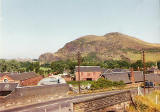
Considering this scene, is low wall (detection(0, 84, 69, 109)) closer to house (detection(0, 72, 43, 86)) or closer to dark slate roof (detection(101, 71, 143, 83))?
dark slate roof (detection(101, 71, 143, 83))

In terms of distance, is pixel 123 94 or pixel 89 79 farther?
pixel 89 79

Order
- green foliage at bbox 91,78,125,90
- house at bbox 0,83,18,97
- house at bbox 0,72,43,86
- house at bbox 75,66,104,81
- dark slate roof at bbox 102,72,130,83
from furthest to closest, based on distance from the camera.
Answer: house at bbox 75,66,104,81 < house at bbox 0,72,43,86 < dark slate roof at bbox 102,72,130,83 < green foliage at bbox 91,78,125,90 < house at bbox 0,83,18,97

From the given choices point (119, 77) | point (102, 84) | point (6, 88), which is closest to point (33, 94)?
point (6, 88)

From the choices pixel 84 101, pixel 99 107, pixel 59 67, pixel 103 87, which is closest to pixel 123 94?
pixel 99 107

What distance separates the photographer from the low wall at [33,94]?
1045 inches

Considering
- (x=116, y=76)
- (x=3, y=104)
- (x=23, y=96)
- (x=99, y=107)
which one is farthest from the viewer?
(x=116, y=76)

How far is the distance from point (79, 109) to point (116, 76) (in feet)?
142

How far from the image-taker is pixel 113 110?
51.4 ft

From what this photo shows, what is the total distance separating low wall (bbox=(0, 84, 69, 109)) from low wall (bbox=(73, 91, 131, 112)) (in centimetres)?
1562

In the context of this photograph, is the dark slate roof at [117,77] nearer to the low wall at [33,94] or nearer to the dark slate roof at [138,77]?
the dark slate roof at [138,77]

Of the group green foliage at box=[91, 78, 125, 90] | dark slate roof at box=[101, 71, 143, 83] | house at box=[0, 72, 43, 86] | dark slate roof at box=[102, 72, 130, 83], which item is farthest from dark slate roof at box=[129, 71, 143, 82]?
house at box=[0, 72, 43, 86]

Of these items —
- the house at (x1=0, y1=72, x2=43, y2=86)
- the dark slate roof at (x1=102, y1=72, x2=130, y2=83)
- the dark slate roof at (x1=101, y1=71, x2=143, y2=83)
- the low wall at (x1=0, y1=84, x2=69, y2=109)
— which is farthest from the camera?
the house at (x1=0, y1=72, x2=43, y2=86)

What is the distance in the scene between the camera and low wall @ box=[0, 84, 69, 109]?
1045 inches

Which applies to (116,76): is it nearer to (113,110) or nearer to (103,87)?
(103,87)
